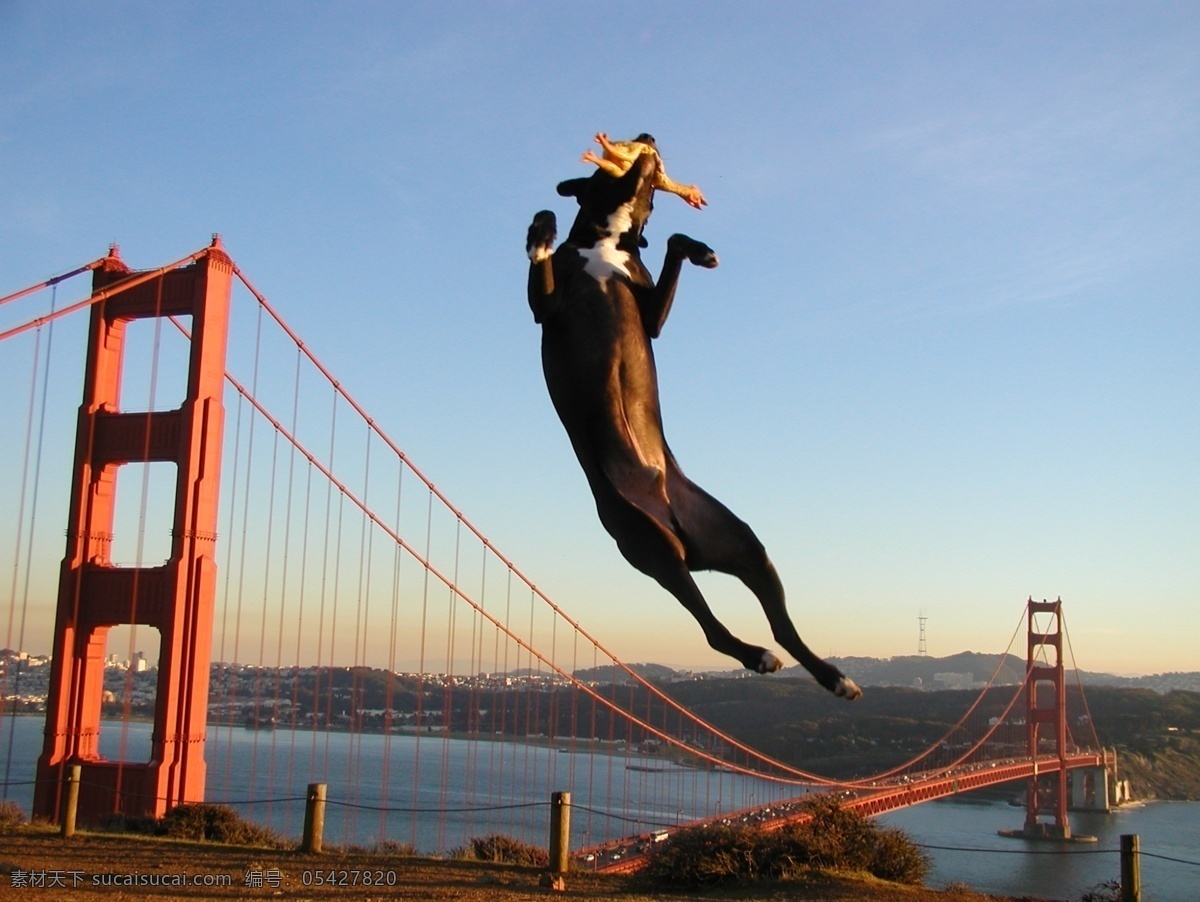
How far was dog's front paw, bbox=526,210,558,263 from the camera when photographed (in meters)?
1.90

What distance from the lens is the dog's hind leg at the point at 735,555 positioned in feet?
6.20

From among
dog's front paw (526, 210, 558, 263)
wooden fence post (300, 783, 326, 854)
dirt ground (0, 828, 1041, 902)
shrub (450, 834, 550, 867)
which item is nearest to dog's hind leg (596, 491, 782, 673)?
dog's front paw (526, 210, 558, 263)

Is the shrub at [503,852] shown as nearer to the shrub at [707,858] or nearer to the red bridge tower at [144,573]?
the shrub at [707,858]

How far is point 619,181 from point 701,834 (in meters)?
6.35

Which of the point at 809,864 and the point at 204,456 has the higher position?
the point at 204,456

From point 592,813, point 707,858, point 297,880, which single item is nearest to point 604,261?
point 297,880

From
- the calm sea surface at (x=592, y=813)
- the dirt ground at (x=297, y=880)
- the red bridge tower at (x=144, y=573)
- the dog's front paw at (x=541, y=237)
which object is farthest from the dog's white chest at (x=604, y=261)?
the calm sea surface at (x=592, y=813)

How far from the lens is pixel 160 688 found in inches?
502

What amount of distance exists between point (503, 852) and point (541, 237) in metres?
8.57

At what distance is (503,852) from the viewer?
9.58 m

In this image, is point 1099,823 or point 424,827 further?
point 1099,823

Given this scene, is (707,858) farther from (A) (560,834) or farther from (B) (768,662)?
(B) (768,662)

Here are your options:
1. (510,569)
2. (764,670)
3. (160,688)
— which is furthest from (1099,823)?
(764,670)

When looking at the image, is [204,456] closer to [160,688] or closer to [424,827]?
[160,688]
